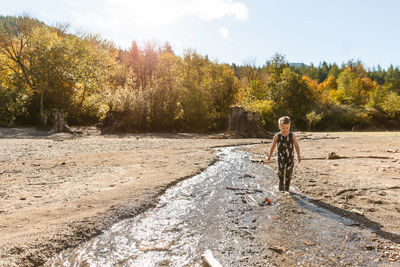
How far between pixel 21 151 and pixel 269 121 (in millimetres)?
25141

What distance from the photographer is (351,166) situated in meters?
9.20

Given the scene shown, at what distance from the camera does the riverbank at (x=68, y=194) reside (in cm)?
366

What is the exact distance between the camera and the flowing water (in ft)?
11.1

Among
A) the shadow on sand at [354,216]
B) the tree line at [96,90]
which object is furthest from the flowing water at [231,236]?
the tree line at [96,90]

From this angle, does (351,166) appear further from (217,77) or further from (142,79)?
(142,79)

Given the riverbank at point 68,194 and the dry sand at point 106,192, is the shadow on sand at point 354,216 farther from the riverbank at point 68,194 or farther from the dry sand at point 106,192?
the riverbank at point 68,194

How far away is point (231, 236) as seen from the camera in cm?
409

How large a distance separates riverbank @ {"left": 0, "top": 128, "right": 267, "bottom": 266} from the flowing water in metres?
0.35

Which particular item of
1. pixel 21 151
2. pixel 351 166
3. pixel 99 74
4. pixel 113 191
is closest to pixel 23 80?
pixel 99 74

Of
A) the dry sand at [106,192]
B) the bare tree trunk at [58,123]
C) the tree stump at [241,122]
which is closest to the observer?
the dry sand at [106,192]

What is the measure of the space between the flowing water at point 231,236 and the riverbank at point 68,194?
1.16 feet

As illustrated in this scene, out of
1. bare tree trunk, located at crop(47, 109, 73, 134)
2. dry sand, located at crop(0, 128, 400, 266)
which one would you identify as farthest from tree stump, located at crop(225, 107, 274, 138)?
bare tree trunk, located at crop(47, 109, 73, 134)

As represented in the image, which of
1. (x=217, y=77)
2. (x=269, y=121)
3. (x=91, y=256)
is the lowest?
(x=91, y=256)

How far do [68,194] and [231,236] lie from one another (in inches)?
161
